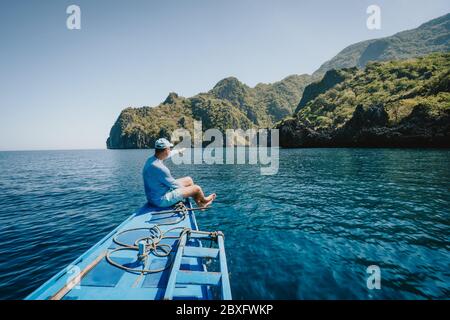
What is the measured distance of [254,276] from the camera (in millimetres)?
7383

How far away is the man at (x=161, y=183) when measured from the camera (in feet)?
27.7

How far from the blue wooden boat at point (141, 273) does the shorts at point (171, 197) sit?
2.15 m

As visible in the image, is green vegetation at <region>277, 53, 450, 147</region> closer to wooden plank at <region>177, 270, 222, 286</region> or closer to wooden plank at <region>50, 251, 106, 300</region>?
wooden plank at <region>177, 270, 222, 286</region>

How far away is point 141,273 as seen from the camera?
4840mm

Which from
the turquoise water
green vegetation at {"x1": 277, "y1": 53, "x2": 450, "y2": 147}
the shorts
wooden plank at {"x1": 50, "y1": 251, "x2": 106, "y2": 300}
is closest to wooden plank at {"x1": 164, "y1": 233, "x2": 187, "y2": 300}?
wooden plank at {"x1": 50, "y1": 251, "x2": 106, "y2": 300}

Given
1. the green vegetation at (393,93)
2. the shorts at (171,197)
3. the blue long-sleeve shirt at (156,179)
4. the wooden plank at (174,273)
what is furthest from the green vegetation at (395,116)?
the wooden plank at (174,273)

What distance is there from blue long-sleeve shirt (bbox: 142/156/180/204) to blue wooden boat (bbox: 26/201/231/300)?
82.1 inches

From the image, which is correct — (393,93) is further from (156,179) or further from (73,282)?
(73,282)

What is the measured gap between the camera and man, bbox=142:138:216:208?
8.45 meters

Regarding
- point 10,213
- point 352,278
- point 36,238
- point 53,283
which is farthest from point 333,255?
point 10,213

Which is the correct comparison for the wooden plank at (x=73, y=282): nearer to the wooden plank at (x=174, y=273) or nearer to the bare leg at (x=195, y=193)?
the wooden plank at (x=174, y=273)

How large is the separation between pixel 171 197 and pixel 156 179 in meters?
0.97

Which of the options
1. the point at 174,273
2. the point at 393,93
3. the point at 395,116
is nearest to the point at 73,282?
the point at 174,273
